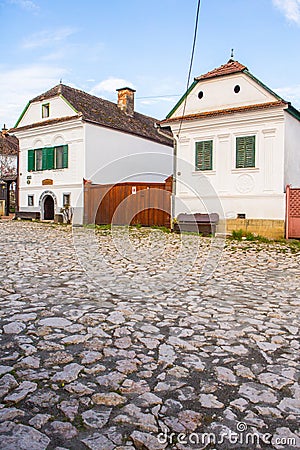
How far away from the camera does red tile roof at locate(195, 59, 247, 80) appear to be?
15245mm

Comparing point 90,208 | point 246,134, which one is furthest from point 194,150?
point 90,208

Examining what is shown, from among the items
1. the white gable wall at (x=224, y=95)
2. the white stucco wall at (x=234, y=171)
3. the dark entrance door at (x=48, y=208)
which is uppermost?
the white gable wall at (x=224, y=95)

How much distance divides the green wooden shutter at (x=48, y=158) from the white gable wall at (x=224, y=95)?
8832 millimetres

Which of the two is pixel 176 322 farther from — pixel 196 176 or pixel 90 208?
pixel 90 208

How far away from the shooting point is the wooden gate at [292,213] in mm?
14000

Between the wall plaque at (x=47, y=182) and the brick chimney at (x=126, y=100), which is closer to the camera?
the wall plaque at (x=47, y=182)

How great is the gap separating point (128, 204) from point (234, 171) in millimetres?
6997

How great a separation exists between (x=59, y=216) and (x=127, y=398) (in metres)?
20.0

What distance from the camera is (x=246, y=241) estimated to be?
1362 cm

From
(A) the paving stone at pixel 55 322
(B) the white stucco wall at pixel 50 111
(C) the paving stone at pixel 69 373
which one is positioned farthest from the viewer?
(B) the white stucco wall at pixel 50 111

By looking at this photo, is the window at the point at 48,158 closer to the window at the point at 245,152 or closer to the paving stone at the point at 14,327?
the window at the point at 245,152

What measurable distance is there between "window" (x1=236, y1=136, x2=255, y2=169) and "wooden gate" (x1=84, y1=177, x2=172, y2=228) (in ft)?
13.1

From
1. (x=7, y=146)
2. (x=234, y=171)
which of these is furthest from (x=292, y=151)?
(x=7, y=146)

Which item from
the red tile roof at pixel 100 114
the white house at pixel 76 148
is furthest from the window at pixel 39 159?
the red tile roof at pixel 100 114
